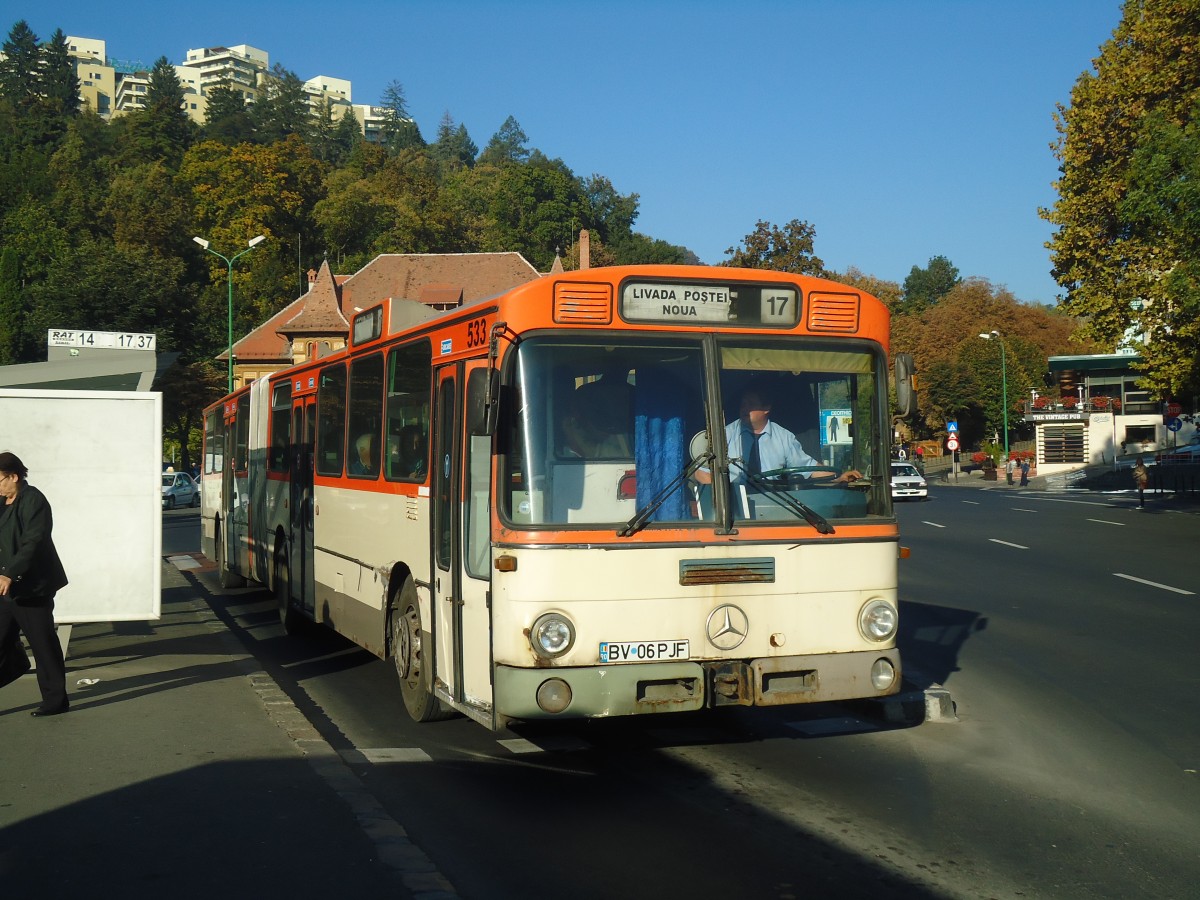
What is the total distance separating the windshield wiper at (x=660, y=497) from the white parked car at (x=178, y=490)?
4985 cm

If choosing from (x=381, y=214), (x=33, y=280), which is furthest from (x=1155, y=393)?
(x=381, y=214)

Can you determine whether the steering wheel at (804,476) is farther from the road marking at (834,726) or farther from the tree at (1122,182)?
the tree at (1122,182)

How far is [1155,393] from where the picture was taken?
34250 millimetres

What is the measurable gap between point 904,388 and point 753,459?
1.06 metres

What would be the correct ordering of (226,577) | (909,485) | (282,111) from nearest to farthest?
(226,577) → (909,485) → (282,111)

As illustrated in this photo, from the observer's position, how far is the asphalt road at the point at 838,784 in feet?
18.3

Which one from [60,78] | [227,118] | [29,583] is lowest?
[29,583]

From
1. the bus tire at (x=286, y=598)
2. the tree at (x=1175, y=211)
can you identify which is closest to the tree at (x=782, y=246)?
the tree at (x=1175, y=211)

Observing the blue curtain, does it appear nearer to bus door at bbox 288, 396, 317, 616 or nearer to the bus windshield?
the bus windshield

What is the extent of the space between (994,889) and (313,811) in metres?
3.19

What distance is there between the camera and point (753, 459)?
7289 mm

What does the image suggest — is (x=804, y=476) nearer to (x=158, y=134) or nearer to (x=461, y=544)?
(x=461, y=544)

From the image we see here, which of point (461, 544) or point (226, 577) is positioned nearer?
point (461, 544)

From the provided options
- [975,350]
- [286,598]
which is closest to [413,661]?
[286,598]
